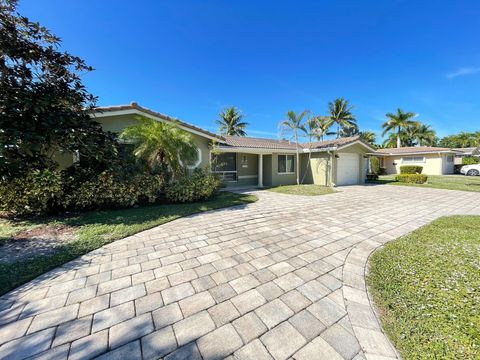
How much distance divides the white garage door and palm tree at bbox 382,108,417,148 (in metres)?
23.8

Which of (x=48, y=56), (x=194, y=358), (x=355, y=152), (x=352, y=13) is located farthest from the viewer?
(x=355, y=152)

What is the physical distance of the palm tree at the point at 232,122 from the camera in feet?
97.6

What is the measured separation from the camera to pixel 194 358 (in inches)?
66.1

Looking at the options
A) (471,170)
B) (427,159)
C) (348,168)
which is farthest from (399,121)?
(348,168)

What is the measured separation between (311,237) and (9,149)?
7752 mm

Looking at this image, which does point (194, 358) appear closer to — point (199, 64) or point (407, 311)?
point (407, 311)

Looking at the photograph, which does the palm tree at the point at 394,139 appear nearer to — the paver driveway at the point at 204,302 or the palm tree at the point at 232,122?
the palm tree at the point at 232,122

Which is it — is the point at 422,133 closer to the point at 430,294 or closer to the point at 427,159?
the point at 427,159

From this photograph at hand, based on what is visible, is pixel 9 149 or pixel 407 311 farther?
pixel 9 149

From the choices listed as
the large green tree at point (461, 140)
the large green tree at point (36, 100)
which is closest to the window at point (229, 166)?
the large green tree at point (36, 100)

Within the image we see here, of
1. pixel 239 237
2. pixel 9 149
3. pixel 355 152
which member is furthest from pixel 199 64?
A: pixel 355 152

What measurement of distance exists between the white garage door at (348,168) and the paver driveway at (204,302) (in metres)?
11.1

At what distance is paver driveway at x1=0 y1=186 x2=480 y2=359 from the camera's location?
71.0 inches

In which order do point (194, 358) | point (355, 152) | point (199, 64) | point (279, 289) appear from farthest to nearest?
point (355, 152) < point (199, 64) < point (279, 289) < point (194, 358)
